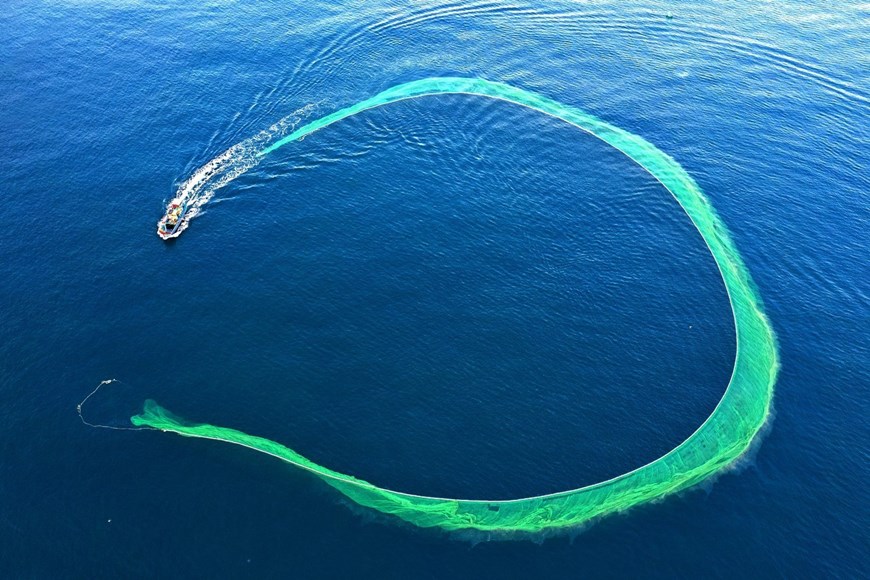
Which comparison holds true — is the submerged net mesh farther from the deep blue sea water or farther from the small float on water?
the small float on water

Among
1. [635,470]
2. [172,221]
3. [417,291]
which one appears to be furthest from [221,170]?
[635,470]

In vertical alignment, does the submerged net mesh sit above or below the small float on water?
below

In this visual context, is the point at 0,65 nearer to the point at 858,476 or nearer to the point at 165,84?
the point at 165,84

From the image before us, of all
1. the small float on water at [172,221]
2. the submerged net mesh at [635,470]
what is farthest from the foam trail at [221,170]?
the submerged net mesh at [635,470]

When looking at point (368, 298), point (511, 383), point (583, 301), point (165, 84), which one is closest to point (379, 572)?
point (511, 383)

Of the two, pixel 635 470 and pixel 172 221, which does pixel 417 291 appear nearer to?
pixel 635 470

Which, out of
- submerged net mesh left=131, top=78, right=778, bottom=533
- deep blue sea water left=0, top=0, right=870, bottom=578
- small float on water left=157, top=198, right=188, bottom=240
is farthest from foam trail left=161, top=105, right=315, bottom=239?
submerged net mesh left=131, top=78, right=778, bottom=533
